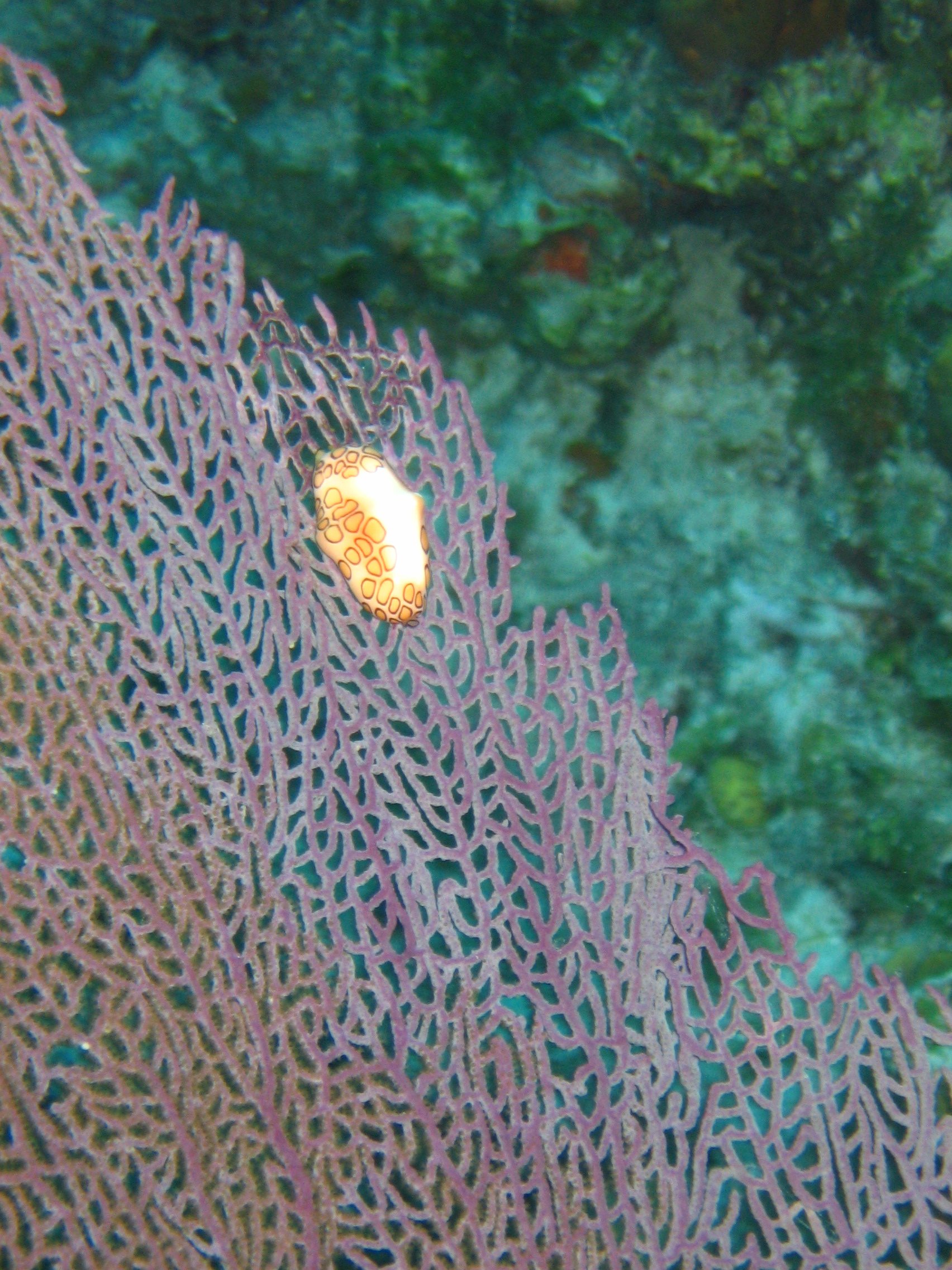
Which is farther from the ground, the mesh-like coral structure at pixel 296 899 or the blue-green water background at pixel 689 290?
the blue-green water background at pixel 689 290

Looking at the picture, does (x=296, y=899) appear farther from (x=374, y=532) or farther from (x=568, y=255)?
Result: (x=568, y=255)

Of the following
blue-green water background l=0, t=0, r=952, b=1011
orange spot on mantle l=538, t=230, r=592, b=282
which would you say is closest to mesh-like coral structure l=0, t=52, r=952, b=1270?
blue-green water background l=0, t=0, r=952, b=1011

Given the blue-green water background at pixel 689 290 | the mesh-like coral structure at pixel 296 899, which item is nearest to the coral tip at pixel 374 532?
the mesh-like coral structure at pixel 296 899

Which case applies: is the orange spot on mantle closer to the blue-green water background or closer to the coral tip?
the blue-green water background

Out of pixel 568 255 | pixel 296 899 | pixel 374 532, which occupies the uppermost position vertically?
pixel 568 255

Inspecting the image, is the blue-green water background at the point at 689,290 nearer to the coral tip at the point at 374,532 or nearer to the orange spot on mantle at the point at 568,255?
the orange spot on mantle at the point at 568,255

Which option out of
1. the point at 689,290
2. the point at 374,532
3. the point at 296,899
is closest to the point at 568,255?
the point at 689,290
